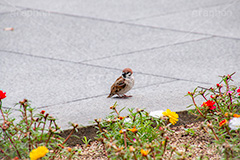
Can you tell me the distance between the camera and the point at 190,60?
626 cm

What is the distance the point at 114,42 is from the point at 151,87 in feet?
6.96

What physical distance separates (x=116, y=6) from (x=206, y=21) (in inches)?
94.2

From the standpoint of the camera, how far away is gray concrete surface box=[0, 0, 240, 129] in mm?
4992

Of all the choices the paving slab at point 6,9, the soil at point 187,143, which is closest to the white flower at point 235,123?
the soil at point 187,143

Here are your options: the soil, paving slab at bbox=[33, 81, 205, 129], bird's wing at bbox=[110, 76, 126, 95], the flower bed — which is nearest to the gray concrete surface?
paving slab at bbox=[33, 81, 205, 129]

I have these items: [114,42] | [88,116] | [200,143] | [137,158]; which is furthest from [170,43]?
[137,158]

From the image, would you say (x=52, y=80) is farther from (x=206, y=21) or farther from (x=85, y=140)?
(x=206, y=21)

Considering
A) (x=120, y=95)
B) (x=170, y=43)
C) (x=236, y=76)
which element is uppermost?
(x=170, y=43)

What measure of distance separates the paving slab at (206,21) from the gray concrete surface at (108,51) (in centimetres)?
2

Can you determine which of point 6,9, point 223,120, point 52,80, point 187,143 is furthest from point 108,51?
point 223,120

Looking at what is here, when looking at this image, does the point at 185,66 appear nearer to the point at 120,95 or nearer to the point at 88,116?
the point at 120,95

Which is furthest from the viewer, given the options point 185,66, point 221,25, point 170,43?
point 221,25

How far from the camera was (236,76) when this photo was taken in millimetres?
5406

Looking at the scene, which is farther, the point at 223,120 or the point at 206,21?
the point at 206,21
